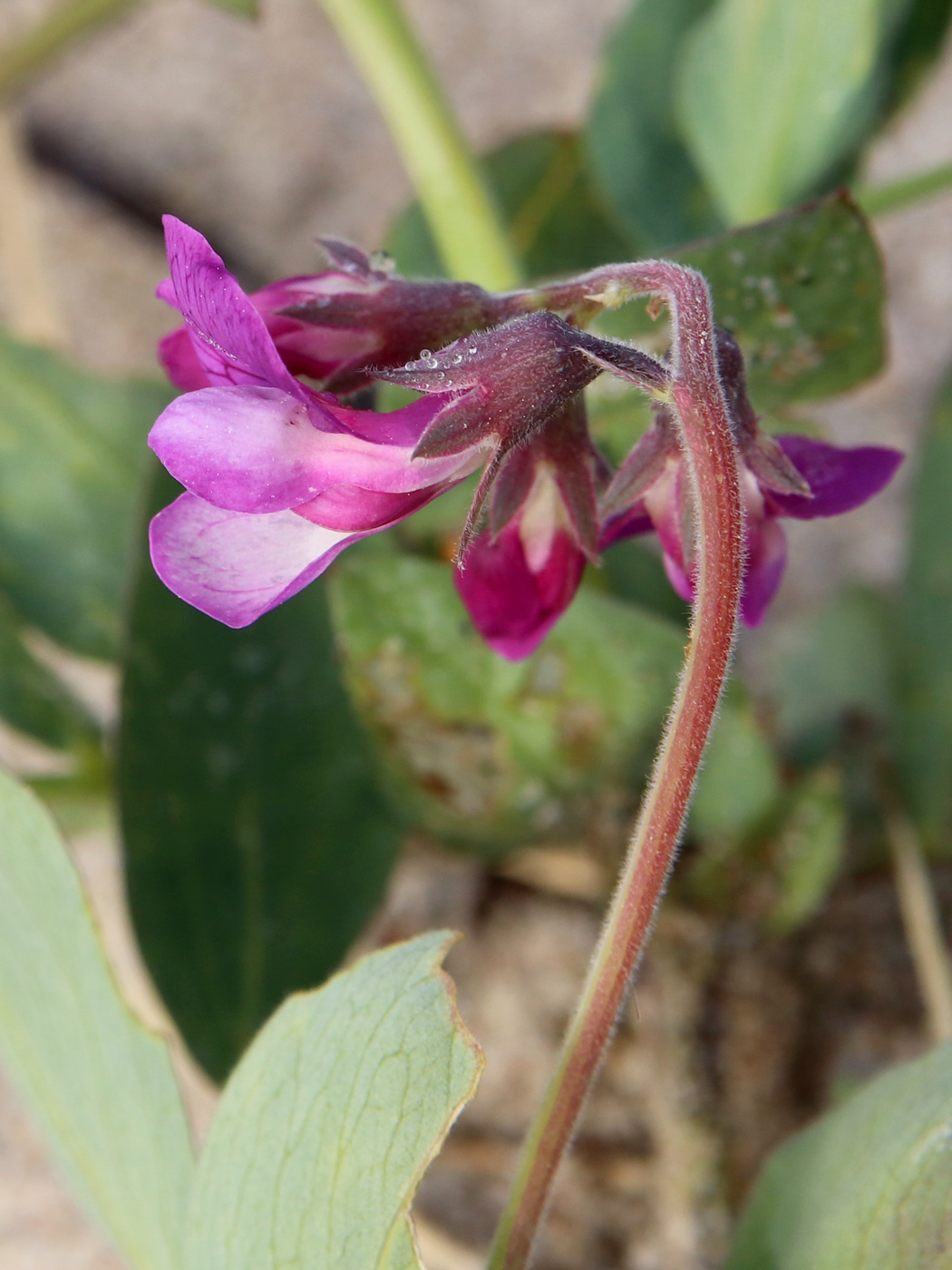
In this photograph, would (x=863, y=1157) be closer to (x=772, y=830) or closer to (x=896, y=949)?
(x=772, y=830)

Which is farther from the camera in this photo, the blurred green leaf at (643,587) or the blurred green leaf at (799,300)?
the blurred green leaf at (643,587)

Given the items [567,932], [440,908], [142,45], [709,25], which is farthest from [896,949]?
[142,45]

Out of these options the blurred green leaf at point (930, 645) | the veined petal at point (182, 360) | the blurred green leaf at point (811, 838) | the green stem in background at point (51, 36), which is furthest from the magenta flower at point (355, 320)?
the green stem in background at point (51, 36)

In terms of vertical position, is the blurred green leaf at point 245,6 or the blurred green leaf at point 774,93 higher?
the blurred green leaf at point 774,93

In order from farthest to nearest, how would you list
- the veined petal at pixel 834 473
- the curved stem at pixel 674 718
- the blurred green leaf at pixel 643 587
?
the blurred green leaf at pixel 643 587 → the veined petal at pixel 834 473 → the curved stem at pixel 674 718

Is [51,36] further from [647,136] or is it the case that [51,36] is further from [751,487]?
[751,487]

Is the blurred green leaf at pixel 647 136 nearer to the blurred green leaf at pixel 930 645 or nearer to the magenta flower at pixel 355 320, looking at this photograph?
the blurred green leaf at pixel 930 645

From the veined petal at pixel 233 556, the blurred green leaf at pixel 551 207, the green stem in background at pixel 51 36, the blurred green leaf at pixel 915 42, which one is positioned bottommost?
the veined petal at pixel 233 556

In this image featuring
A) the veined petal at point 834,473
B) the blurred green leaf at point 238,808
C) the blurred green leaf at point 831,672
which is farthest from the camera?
the blurred green leaf at point 831,672
